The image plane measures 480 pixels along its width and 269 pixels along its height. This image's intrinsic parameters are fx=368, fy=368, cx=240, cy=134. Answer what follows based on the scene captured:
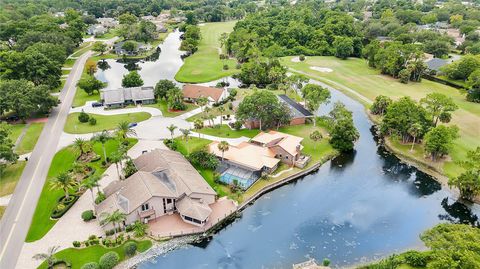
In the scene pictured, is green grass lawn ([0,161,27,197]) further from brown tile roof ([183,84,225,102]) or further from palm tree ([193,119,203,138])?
brown tile roof ([183,84,225,102])

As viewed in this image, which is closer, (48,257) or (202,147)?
(48,257)

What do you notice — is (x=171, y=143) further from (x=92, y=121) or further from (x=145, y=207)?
(x=92, y=121)

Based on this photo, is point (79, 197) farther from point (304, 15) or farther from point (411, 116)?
point (304, 15)

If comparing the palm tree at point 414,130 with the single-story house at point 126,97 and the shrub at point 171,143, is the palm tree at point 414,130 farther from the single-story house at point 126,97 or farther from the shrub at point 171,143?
the single-story house at point 126,97

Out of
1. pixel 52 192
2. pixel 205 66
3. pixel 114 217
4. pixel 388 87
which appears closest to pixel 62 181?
pixel 52 192

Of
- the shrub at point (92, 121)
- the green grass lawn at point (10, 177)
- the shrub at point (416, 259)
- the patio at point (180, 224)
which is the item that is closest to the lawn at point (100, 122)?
the shrub at point (92, 121)

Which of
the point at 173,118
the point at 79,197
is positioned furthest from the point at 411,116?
the point at 79,197
